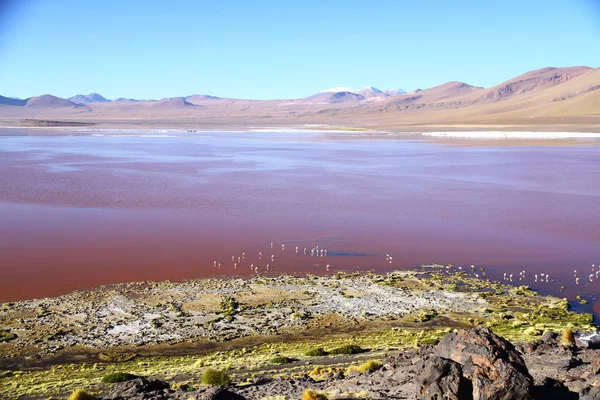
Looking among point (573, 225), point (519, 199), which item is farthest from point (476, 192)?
point (573, 225)

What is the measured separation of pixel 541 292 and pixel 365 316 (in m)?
6.00

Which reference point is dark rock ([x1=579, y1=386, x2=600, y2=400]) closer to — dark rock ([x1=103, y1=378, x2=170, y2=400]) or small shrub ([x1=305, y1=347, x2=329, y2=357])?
small shrub ([x1=305, y1=347, x2=329, y2=357])

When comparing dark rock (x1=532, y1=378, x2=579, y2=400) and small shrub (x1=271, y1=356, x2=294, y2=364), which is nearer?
dark rock (x1=532, y1=378, x2=579, y2=400)

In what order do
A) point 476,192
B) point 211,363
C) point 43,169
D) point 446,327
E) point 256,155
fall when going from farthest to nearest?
point 256,155, point 43,169, point 476,192, point 446,327, point 211,363

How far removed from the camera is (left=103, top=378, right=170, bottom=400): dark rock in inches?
400

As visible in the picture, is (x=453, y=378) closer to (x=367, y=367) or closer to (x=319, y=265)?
(x=367, y=367)

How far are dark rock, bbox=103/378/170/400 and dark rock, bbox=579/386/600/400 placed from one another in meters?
6.74

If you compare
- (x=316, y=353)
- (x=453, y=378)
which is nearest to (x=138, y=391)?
(x=316, y=353)

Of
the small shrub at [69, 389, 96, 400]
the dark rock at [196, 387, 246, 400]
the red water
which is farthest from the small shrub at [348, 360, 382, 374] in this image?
the red water

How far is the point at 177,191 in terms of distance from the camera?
1415 inches

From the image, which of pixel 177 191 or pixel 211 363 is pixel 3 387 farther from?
pixel 177 191

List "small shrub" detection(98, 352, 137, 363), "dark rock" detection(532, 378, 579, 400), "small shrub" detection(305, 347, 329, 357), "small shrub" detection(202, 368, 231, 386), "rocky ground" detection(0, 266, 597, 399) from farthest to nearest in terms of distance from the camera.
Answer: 1. "small shrub" detection(98, 352, 137, 363)
2. "small shrub" detection(305, 347, 329, 357)
3. "small shrub" detection(202, 368, 231, 386)
4. "rocky ground" detection(0, 266, 597, 399)
5. "dark rock" detection(532, 378, 579, 400)

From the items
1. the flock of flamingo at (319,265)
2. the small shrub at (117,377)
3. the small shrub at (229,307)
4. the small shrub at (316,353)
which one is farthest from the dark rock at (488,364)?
the flock of flamingo at (319,265)

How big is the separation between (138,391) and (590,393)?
7308mm
